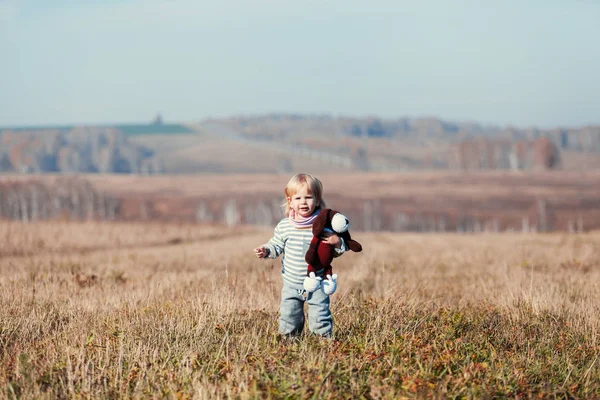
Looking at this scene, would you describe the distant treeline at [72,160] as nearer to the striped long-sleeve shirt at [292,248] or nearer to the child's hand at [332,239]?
the striped long-sleeve shirt at [292,248]

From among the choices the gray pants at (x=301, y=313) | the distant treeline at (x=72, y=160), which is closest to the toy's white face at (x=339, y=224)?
the gray pants at (x=301, y=313)

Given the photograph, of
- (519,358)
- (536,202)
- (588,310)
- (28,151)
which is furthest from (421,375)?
(28,151)

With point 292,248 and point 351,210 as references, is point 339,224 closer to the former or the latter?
point 292,248

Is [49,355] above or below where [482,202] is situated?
above

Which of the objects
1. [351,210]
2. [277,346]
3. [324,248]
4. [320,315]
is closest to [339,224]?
[324,248]

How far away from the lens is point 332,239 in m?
5.78

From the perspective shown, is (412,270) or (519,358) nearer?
(519,358)

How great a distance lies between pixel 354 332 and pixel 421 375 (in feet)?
4.48

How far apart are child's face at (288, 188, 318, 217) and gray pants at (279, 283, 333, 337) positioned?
A: 0.70 meters

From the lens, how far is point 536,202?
3174 inches

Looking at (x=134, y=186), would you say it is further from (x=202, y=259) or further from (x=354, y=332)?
(x=354, y=332)

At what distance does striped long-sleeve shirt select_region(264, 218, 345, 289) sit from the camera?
19.7 ft

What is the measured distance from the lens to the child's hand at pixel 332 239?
228 inches

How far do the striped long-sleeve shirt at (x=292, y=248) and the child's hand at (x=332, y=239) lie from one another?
3.2 inches
